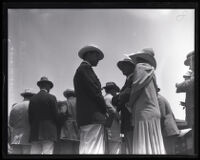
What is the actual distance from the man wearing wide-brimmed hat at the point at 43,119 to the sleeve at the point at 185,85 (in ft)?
6.87

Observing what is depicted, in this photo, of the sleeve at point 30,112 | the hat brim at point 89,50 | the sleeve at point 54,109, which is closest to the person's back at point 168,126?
the hat brim at point 89,50

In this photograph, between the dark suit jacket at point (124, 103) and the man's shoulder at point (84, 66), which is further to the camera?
the man's shoulder at point (84, 66)

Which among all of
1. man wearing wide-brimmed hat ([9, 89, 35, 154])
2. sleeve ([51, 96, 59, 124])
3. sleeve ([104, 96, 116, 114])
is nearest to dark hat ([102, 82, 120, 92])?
sleeve ([104, 96, 116, 114])

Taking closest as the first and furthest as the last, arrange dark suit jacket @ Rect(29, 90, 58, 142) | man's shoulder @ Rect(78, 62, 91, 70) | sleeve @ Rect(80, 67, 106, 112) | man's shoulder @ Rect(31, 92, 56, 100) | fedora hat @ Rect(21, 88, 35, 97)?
1. sleeve @ Rect(80, 67, 106, 112)
2. man's shoulder @ Rect(78, 62, 91, 70)
3. dark suit jacket @ Rect(29, 90, 58, 142)
4. man's shoulder @ Rect(31, 92, 56, 100)
5. fedora hat @ Rect(21, 88, 35, 97)

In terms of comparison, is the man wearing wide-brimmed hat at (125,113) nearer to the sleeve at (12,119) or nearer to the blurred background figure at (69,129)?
the blurred background figure at (69,129)

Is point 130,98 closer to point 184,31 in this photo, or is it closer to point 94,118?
point 94,118

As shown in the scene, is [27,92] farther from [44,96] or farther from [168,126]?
[168,126]

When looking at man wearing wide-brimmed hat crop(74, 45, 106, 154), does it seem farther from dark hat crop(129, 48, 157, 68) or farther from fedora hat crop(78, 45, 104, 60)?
dark hat crop(129, 48, 157, 68)

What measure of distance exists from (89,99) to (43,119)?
0.91m

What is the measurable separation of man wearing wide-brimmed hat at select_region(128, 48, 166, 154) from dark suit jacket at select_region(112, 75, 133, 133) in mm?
73

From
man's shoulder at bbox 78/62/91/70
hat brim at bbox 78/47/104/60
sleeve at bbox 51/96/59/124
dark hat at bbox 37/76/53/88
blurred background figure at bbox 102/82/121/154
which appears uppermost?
hat brim at bbox 78/47/104/60

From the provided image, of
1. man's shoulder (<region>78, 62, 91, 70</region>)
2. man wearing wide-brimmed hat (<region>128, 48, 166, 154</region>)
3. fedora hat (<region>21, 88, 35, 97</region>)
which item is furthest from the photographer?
fedora hat (<region>21, 88, 35, 97</region>)

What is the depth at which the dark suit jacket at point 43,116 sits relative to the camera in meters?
8.80

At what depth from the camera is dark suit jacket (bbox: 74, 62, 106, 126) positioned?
27.8 ft
